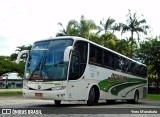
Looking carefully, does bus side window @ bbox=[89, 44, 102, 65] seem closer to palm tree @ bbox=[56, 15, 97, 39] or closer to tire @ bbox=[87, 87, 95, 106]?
tire @ bbox=[87, 87, 95, 106]

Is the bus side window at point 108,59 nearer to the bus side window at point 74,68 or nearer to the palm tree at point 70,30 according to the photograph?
the bus side window at point 74,68

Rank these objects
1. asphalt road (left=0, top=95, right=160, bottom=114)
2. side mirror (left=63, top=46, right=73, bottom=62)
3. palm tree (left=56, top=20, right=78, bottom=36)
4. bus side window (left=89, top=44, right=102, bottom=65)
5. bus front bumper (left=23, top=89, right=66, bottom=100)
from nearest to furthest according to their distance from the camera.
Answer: asphalt road (left=0, top=95, right=160, bottom=114) → side mirror (left=63, top=46, right=73, bottom=62) → bus front bumper (left=23, top=89, right=66, bottom=100) → bus side window (left=89, top=44, right=102, bottom=65) → palm tree (left=56, top=20, right=78, bottom=36)

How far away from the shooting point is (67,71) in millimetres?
15211

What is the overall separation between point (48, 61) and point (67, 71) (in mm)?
1021

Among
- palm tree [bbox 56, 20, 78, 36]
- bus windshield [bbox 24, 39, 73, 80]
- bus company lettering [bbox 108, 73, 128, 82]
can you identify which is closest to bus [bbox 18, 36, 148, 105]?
bus windshield [bbox 24, 39, 73, 80]

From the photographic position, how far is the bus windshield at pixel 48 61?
15.2 meters

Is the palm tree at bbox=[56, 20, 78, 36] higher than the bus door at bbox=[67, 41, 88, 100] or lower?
higher

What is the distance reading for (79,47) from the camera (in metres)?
16.3

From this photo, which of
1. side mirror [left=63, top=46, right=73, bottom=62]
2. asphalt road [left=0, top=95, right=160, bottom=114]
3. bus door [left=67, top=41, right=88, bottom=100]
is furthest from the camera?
bus door [left=67, top=41, right=88, bottom=100]

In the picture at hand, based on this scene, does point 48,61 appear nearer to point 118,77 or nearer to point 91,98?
point 91,98

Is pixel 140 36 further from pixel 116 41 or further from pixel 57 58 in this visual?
pixel 57 58

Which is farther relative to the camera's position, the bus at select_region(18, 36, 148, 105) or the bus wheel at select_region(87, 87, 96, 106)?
the bus wheel at select_region(87, 87, 96, 106)

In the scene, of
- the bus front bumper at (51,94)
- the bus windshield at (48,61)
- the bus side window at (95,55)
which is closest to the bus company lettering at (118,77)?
the bus side window at (95,55)

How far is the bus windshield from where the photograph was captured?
1523cm
